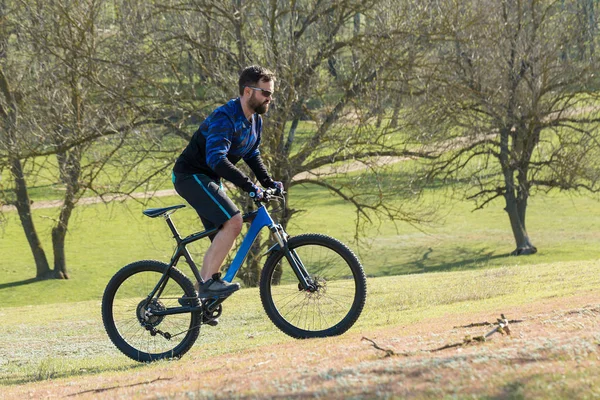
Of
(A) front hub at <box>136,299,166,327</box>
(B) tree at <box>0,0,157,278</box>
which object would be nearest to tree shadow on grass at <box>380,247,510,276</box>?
(B) tree at <box>0,0,157,278</box>

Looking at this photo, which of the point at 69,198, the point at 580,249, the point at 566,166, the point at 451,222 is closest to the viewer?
the point at 69,198

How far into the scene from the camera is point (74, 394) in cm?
540

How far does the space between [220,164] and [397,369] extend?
7.26ft

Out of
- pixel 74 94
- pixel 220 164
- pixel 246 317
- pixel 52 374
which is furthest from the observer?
pixel 74 94

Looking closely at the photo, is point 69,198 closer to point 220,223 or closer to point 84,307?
point 84,307

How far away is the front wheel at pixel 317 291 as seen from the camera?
6449 mm

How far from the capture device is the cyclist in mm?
6230

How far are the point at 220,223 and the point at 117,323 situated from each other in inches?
53.4

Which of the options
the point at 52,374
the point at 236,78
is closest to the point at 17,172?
the point at 236,78

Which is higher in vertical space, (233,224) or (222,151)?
(222,151)

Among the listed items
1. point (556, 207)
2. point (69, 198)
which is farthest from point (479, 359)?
point (556, 207)

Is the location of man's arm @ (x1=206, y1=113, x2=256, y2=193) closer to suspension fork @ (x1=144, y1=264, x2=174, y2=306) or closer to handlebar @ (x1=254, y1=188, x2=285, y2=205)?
handlebar @ (x1=254, y1=188, x2=285, y2=205)

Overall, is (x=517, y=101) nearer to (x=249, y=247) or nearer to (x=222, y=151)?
(x=249, y=247)

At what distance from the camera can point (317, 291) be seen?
255 inches
